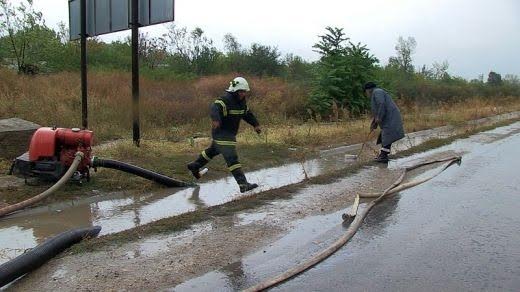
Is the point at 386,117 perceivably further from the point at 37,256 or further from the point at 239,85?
the point at 37,256

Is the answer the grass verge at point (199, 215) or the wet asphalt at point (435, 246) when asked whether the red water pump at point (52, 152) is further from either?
the wet asphalt at point (435, 246)

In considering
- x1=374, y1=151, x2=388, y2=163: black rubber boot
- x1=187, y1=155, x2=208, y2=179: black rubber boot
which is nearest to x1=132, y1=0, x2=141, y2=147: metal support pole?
x1=187, y1=155, x2=208, y2=179: black rubber boot

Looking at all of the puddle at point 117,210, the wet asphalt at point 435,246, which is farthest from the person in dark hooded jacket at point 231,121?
the wet asphalt at point 435,246

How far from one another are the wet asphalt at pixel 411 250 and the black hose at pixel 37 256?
1.23m

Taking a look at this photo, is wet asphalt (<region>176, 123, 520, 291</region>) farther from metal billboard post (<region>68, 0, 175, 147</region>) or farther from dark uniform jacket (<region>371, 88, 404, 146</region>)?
metal billboard post (<region>68, 0, 175, 147</region>)

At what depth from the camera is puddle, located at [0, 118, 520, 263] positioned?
219 inches

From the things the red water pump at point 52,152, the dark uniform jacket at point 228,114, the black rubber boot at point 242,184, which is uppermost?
the dark uniform jacket at point 228,114

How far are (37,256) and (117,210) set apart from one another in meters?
2.33

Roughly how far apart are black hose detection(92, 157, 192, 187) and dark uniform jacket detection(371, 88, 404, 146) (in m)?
4.48

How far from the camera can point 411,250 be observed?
5.02m

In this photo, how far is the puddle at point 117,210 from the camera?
557 cm

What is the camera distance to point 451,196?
24.1 feet

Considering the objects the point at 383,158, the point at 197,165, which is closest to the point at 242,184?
the point at 197,165

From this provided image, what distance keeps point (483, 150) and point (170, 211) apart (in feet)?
28.5
